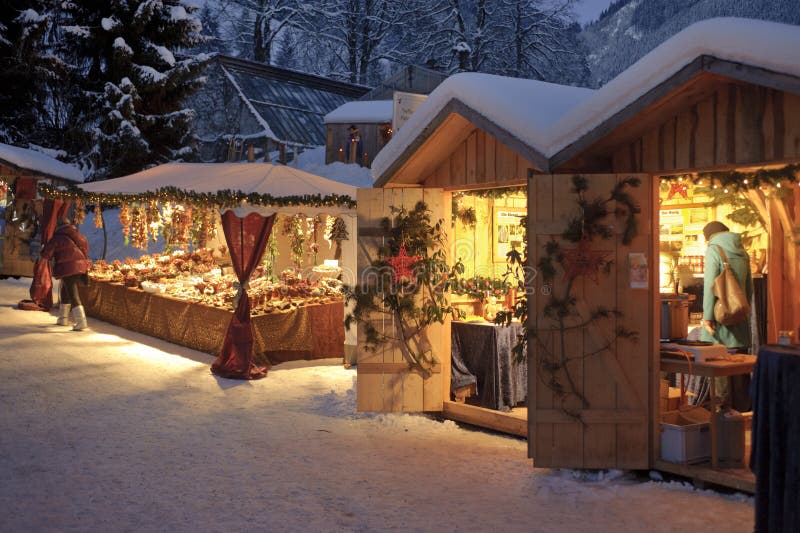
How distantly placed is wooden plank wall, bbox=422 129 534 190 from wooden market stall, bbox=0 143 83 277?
43.1ft

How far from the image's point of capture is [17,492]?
527cm

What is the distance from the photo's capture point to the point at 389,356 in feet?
25.1

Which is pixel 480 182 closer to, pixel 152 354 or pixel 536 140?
pixel 536 140

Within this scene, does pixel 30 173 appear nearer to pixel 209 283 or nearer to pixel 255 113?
pixel 209 283

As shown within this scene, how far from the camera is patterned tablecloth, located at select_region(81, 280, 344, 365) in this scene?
10.4 metres

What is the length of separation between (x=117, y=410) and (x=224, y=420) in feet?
3.78

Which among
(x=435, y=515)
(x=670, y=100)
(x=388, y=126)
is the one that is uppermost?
(x=388, y=126)

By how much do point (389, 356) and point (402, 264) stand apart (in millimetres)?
918

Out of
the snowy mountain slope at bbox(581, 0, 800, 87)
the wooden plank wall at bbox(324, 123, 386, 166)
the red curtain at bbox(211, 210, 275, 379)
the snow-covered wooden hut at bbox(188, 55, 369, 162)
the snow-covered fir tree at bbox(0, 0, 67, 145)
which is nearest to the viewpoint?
the red curtain at bbox(211, 210, 275, 379)

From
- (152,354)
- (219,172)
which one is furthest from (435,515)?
(219,172)

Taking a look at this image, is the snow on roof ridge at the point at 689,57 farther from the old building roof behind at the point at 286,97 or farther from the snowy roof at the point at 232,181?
the old building roof behind at the point at 286,97

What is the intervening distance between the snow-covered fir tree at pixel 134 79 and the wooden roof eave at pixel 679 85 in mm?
19380

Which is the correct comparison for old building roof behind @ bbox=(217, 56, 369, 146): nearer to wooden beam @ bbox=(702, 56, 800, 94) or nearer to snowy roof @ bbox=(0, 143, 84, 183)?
Result: snowy roof @ bbox=(0, 143, 84, 183)

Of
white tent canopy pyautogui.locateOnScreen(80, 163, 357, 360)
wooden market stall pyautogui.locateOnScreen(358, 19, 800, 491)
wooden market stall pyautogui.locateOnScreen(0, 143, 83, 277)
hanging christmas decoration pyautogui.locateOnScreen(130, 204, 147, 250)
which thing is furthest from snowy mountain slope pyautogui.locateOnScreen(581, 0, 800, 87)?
wooden market stall pyautogui.locateOnScreen(358, 19, 800, 491)
